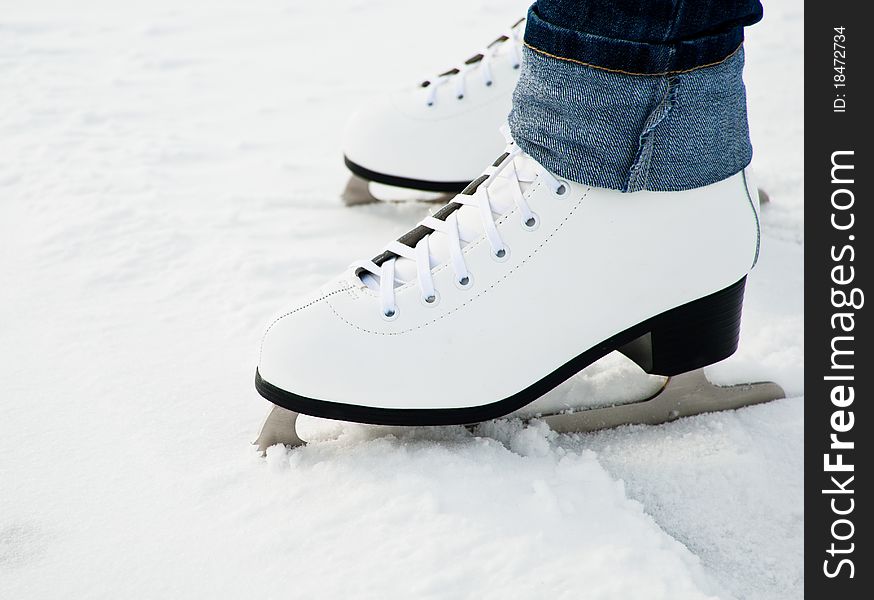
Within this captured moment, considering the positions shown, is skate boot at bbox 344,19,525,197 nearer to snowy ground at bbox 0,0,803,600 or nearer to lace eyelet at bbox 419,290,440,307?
snowy ground at bbox 0,0,803,600

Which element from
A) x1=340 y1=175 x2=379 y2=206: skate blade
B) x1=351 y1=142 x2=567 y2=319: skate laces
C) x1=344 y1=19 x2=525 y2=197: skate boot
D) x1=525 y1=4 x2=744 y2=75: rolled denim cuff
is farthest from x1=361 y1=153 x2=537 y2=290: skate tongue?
x1=340 y1=175 x2=379 y2=206: skate blade

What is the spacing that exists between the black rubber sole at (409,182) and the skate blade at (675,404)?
1.88 ft

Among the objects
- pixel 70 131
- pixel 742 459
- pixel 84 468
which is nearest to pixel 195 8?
pixel 70 131

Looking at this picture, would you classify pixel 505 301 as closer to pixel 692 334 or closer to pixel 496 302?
pixel 496 302

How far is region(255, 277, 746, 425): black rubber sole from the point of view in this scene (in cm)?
81

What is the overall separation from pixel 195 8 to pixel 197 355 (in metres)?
1.90

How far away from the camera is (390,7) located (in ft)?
8.64

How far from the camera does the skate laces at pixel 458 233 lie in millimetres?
811

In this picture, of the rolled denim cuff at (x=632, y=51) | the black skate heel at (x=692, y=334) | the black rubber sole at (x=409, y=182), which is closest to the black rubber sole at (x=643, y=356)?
the black skate heel at (x=692, y=334)

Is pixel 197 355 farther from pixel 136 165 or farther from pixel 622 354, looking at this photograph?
pixel 136 165

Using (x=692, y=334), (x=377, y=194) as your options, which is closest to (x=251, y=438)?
(x=692, y=334)

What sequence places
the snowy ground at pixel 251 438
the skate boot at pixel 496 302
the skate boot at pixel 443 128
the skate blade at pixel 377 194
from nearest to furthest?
the snowy ground at pixel 251 438
the skate boot at pixel 496 302
the skate boot at pixel 443 128
the skate blade at pixel 377 194

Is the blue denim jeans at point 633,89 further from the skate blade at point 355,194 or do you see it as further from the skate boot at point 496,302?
the skate blade at point 355,194

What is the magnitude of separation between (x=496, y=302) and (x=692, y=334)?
0.22 meters
